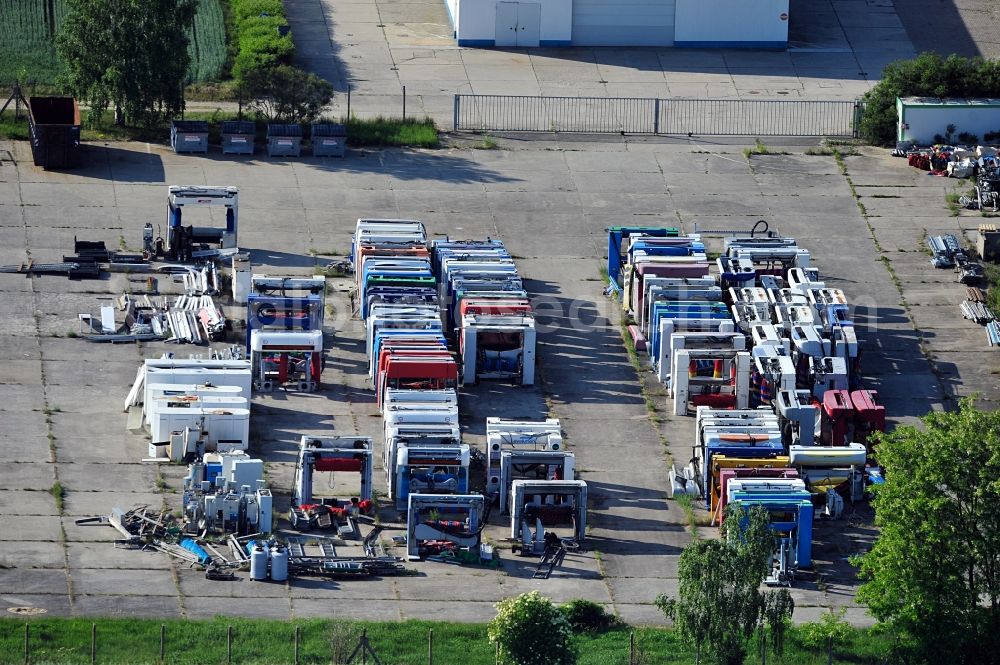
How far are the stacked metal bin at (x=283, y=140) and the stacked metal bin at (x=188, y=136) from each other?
6.40 feet

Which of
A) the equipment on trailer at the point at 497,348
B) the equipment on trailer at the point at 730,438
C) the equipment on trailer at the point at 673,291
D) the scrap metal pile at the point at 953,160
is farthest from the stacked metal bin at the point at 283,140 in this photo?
the equipment on trailer at the point at 730,438

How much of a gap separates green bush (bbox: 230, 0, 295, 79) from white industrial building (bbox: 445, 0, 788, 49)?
6.12 meters

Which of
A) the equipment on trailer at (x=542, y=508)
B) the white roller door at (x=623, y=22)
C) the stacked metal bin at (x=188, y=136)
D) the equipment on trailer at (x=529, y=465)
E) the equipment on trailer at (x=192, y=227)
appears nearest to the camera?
the equipment on trailer at (x=542, y=508)

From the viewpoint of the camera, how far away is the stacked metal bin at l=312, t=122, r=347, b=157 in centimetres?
7462

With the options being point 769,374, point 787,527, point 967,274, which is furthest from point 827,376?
point 967,274

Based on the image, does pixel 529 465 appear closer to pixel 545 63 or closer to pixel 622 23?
pixel 545 63

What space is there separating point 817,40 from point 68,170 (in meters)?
28.5

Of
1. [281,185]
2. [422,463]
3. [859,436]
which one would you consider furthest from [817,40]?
[422,463]

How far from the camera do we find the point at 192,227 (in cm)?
6731

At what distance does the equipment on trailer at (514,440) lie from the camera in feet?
179

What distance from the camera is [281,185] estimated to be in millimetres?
72375

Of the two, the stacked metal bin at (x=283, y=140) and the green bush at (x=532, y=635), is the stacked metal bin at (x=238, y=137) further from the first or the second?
the green bush at (x=532, y=635)

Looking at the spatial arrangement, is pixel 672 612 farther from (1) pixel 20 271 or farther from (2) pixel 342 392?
(1) pixel 20 271

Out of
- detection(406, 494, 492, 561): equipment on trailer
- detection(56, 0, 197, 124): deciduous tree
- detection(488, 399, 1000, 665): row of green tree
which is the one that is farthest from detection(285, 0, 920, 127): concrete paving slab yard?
detection(488, 399, 1000, 665): row of green tree
